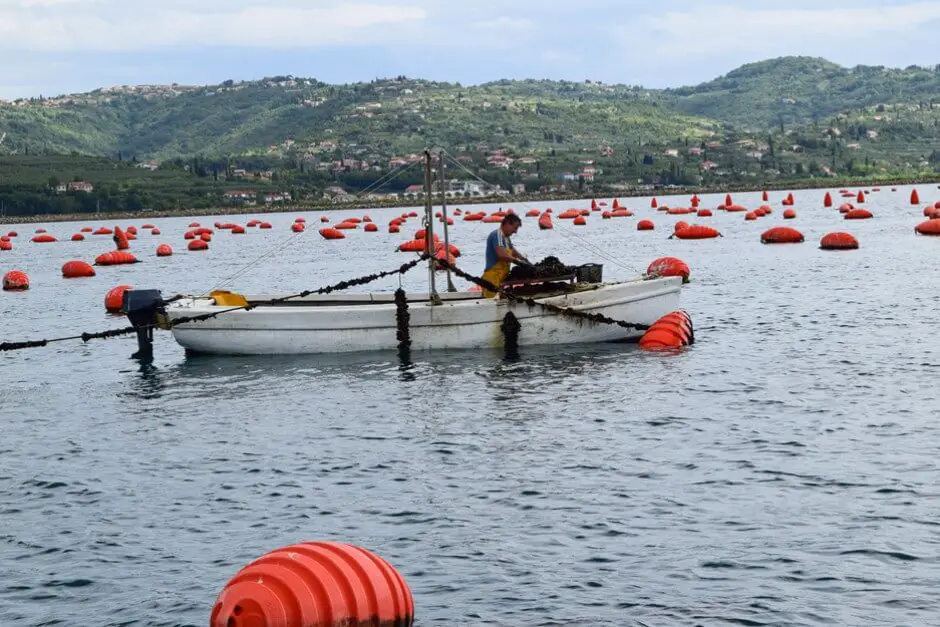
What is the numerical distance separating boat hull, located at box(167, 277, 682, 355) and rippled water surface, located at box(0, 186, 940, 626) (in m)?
0.51

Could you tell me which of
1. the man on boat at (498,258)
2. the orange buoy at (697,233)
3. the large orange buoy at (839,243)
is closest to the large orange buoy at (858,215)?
the orange buoy at (697,233)

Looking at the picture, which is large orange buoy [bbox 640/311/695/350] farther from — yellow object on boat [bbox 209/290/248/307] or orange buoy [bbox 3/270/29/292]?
orange buoy [bbox 3/270/29/292]

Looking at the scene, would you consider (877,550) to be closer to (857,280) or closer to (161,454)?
(161,454)

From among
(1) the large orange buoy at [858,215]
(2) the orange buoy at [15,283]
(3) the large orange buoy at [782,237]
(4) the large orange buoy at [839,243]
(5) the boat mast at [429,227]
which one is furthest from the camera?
(1) the large orange buoy at [858,215]

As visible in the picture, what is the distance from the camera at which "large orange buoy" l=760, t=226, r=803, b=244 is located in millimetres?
69000

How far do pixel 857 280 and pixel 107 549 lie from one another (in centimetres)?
3527

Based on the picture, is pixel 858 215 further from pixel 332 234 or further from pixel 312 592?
pixel 312 592

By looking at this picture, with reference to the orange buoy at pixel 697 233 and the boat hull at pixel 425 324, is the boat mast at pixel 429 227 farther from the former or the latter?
the orange buoy at pixel 697 233

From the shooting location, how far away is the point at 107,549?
14.3m

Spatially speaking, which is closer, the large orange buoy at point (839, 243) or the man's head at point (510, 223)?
the man's head at point (510, 223)

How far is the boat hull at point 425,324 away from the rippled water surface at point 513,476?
1.68 feet

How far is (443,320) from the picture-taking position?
27594mm

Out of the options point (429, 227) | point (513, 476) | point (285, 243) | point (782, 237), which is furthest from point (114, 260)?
point (513, 476)

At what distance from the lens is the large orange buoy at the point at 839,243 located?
62.0m
